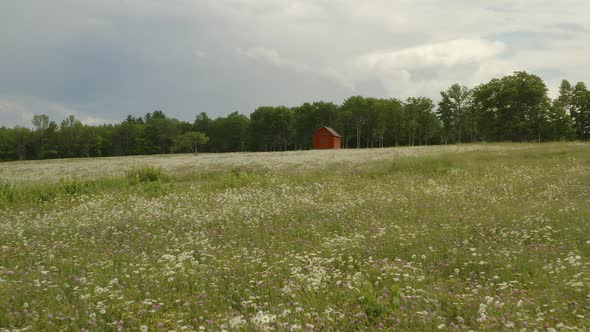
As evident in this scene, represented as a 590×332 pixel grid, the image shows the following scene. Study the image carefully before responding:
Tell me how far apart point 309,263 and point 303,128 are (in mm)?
108787

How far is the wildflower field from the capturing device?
17.0ft

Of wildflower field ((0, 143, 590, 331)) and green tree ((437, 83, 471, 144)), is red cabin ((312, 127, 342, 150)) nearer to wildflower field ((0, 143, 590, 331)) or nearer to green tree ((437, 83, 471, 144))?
green tree ((437, 83, 471, 144))

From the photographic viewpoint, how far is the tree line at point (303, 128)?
8375cm

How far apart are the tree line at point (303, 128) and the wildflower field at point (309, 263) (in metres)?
68.9

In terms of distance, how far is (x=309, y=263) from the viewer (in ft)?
24.1

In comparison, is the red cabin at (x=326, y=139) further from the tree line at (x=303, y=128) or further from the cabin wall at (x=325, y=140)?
the tree line at (x=303, y=128)

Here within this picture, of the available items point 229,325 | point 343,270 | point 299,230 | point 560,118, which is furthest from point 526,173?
point 560,118

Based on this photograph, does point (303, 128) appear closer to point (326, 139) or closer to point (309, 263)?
point (326, 139)

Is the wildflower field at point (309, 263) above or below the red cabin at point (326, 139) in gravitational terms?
below

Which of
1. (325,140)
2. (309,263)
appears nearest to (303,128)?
(325,140)

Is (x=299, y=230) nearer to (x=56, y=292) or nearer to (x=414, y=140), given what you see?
(x=56, y=292)

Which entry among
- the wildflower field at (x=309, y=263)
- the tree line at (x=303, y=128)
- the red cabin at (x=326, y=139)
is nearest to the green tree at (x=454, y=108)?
the tree line at (x=303, y=128)

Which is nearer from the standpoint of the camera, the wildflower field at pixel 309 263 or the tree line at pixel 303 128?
the wildflower field at pixel 309 263

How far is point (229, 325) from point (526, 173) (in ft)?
62.0
